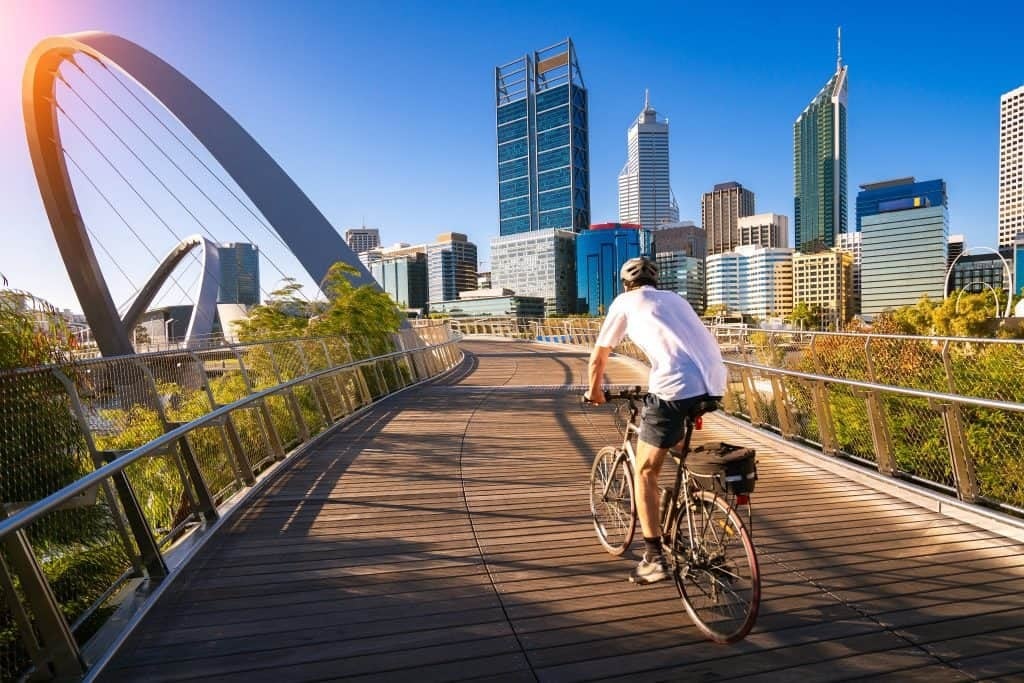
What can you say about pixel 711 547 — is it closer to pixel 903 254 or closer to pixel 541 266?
pixel 541 266

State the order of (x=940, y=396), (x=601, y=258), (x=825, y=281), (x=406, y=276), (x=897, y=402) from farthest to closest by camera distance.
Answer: (x=406, y=276), (x=601, y=258), (x=825, y=281), (x=897, y=402), (x=940, y=396)

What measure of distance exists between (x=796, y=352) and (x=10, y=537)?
34.1ft

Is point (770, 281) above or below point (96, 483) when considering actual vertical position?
above

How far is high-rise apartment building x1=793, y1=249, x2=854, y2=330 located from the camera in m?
164

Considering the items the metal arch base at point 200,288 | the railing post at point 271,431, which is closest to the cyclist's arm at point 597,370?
the railing post at point 271,431

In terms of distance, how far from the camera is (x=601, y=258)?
172 metres

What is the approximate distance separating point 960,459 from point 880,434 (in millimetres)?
921

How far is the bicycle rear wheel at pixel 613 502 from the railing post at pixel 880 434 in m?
2.78

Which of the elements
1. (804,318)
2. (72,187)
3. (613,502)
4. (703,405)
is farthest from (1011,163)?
(703,405)

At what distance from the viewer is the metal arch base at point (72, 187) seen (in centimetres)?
2270

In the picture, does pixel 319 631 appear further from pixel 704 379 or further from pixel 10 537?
pixel 704 379

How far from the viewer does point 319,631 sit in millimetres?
3129

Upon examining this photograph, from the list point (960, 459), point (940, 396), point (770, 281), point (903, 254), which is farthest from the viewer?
point (770, 281)

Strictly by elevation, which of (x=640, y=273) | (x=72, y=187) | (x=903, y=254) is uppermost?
(x=903, y=254)
